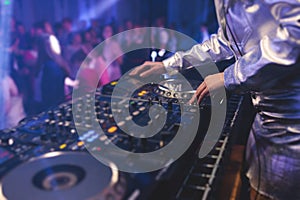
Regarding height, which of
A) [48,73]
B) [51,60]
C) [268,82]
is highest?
[51,60]

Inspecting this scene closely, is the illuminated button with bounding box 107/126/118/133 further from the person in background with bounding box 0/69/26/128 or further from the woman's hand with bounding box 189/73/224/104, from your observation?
the person in background with bounding box 0/69/26/128

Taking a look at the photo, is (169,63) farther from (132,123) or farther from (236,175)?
(236,175)

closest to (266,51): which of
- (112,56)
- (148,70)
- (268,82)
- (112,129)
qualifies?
(268,82)

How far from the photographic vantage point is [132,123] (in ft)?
2.91

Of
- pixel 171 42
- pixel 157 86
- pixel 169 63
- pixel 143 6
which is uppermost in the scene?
pixel 143 6

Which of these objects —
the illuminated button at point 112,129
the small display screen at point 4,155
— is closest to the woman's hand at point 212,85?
the illuminated button at point 112,129

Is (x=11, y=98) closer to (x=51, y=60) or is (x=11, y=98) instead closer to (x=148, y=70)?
(x=51, y=60)

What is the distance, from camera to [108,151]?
0.71 metres

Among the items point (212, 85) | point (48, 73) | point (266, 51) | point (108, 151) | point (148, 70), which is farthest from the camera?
point (48, 73)

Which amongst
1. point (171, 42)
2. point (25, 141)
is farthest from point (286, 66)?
point (171, 42)

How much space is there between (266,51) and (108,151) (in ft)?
1.68

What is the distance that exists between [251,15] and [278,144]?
45 cm

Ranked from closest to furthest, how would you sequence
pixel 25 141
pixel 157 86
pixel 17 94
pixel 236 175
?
pixel 25 141, pixel 157 86, pixel 236 175, pixel 17 94

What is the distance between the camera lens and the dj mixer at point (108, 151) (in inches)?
22.1
